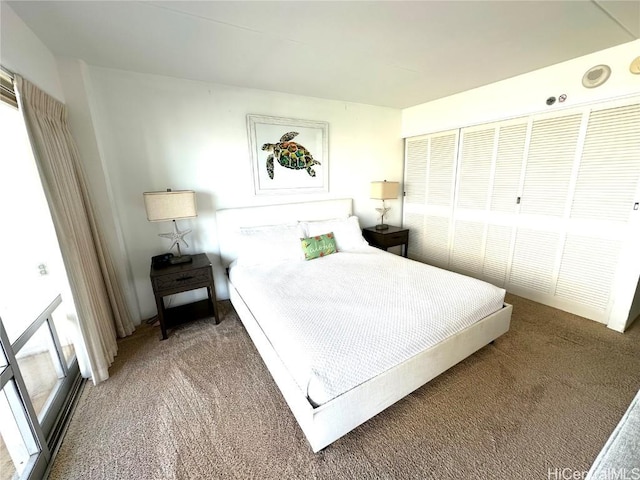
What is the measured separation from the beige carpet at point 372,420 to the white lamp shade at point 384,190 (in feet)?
6.91

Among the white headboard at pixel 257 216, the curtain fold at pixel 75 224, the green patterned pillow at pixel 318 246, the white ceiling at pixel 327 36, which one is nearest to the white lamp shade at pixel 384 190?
the white headboard at pixel 257 216

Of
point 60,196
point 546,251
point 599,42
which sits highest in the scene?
point 599,42

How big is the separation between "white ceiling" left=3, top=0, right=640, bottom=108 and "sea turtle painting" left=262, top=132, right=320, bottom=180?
2.05ft

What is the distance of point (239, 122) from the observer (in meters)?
2.76

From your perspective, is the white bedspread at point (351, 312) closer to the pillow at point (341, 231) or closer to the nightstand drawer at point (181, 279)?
the nightstand drawer at point (181, 279)

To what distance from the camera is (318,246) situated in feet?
9.09

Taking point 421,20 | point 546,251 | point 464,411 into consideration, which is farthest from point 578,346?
point 421,20

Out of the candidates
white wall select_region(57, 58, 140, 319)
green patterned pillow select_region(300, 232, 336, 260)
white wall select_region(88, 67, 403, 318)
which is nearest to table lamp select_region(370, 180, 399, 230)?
white wall select_region(88, 67, 403, 318)

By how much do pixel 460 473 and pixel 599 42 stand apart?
3111 millimetres

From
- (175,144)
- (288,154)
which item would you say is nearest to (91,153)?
(175,144)

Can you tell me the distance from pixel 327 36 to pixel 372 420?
2506 millimetres

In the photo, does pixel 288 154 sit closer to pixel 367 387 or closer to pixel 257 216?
pixel 257 216

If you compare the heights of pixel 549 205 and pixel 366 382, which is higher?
pixel 549 205

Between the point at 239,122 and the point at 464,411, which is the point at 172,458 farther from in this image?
the point at 239,122
